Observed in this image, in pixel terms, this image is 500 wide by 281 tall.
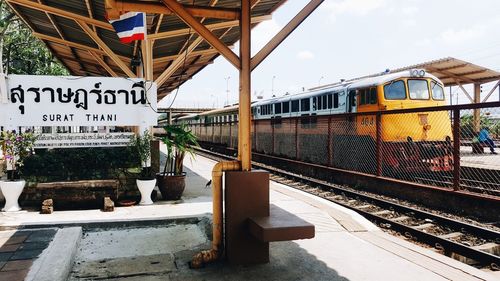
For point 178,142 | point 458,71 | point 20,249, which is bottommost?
point 20,249

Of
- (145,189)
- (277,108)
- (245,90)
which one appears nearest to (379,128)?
(145,189)

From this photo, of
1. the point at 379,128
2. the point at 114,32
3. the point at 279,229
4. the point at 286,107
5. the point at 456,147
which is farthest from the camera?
the point at 286,107

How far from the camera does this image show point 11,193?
595cm

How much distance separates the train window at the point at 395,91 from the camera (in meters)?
11.1

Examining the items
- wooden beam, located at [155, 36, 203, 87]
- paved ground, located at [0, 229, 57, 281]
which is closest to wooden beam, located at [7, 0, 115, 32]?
wooden beam, located at [155, 36, 203, 87]

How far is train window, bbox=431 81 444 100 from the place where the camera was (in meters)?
11.7

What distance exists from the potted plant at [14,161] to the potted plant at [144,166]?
1664mm

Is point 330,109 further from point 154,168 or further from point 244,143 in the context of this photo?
point 244,143

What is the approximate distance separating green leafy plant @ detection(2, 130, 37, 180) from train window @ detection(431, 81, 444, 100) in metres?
10.6

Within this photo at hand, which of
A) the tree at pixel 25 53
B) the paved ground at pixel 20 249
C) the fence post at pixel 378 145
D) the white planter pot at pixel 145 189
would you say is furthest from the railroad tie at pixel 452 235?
the tree at pixel 25 53

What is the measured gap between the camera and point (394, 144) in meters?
10.2

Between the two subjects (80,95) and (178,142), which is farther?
(178,142)

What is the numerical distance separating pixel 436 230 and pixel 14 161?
22.6 feet

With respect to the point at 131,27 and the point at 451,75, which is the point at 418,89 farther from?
the point at 131,27
